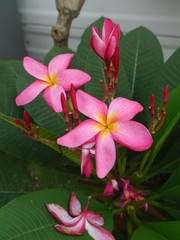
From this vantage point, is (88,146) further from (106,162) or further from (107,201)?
(107,201)

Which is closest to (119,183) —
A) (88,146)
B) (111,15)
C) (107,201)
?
(107,201)

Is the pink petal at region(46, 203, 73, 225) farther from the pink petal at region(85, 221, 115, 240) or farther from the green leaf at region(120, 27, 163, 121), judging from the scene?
the green leaf at region(120, 27, 163, 121)

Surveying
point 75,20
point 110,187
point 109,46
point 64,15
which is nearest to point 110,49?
point 109,46

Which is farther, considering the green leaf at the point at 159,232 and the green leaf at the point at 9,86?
the green leaf at the point at 9,86

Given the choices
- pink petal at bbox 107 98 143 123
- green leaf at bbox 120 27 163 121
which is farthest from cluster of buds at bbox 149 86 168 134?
green leaf at bbox 120 27 163 121

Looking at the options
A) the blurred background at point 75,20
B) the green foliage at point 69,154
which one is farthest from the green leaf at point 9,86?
the blurred background at point 75,20

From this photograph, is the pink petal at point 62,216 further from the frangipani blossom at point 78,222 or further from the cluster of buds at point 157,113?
the cluster of buds at point 157,113
